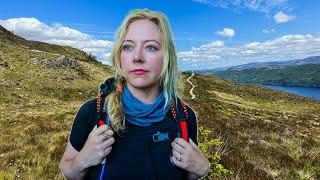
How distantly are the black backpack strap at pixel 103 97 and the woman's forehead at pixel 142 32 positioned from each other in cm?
37

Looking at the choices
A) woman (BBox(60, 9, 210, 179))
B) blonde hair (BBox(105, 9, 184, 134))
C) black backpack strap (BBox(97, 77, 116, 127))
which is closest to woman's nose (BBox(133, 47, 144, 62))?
woman (BBox(60, 9, 210, 179))

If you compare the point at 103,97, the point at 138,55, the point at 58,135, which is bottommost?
the point at 58,135

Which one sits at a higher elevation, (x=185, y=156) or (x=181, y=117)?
(x=181, y=117)

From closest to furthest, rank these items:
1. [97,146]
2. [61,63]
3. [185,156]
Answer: [97,146]
[185,156]
[61,63]

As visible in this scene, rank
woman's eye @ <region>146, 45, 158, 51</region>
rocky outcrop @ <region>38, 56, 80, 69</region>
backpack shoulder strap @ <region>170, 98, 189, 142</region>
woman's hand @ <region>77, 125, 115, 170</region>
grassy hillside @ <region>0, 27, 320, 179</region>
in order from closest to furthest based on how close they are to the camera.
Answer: woman's hand @ <region>77, 125, 115, 170</region>
backpack shoulder strap @ <region>170, 98, 189, 142</region>
woman's eye @ <region>146, 45, 158, 51</region>
grassy hillside @ <region>0, 27, 320, 179</region>
rocky outcrop @ <region>38, 56, 80, 69</region>

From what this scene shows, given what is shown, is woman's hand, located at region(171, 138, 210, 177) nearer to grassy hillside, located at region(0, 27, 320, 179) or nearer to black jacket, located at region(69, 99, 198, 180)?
black jacket, located at region(69, 99, 198, 180)

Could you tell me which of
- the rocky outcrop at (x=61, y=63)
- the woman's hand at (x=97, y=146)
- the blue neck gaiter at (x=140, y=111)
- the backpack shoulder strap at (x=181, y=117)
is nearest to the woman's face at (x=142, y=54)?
the blue neck gaiter at (x=140, y=111)

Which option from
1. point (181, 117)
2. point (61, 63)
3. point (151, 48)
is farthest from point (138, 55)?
point (61, 63)

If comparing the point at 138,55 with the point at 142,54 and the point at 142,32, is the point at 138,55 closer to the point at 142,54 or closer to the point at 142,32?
the point at 142,54

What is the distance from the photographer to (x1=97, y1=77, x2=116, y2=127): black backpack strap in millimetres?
3008

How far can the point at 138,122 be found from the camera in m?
3.10

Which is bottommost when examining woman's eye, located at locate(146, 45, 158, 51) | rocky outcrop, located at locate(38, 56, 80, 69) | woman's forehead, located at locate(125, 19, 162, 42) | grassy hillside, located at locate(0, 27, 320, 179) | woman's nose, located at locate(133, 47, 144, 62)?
grassy hillside, located at locate(0, 27, 320, 179)

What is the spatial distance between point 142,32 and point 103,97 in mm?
596

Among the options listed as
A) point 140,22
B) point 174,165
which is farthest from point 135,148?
point 140,22
